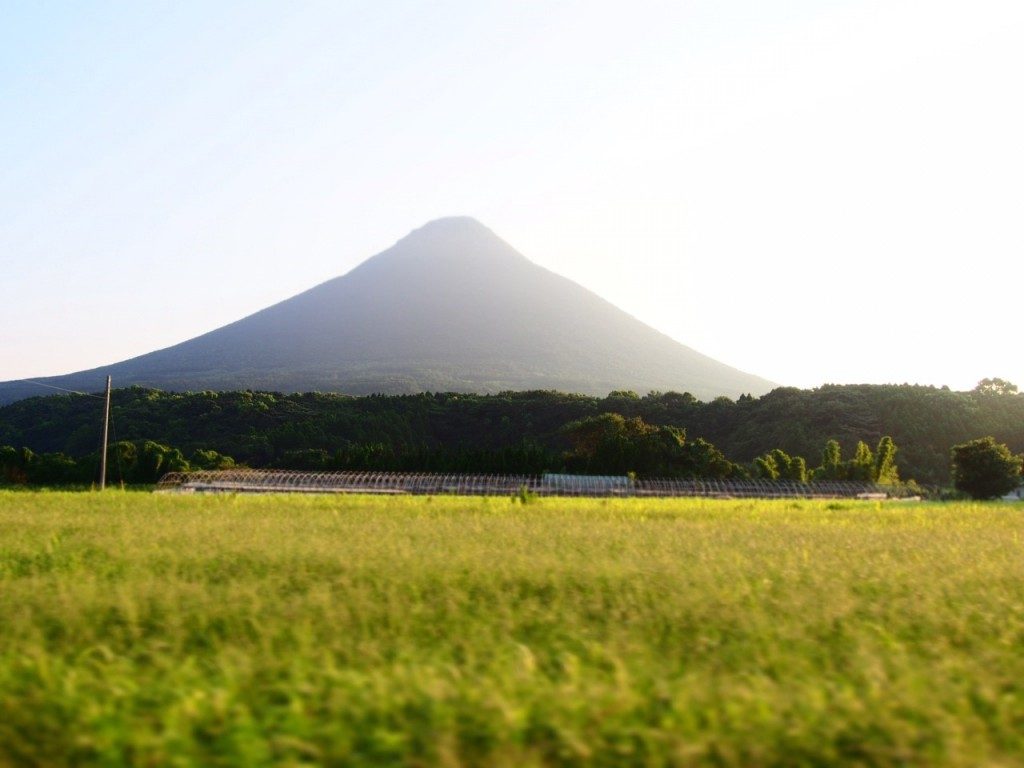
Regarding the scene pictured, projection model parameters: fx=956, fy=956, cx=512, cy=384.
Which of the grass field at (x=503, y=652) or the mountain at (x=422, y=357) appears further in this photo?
the mountain at (x=422, y=357)

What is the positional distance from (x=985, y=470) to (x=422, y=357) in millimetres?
132073

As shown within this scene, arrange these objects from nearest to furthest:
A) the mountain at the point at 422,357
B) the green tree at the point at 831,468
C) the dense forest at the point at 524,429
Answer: the green tree at the point at 831,468
the dense forest at the point at 524,429
the mountain at the point at 422,357

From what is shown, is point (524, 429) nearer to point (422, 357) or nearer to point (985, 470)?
point (985, 470)

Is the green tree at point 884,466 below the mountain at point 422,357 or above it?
below

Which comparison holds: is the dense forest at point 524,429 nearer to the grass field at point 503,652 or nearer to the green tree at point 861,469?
the green tree at point 861,469

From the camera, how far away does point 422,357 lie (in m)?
173

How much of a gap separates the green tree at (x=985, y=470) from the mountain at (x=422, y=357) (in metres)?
100

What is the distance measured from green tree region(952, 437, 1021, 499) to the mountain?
329ft

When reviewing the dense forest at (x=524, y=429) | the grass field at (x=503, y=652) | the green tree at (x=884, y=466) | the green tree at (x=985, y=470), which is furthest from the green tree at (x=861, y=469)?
the grass field at (x=503, y=652)

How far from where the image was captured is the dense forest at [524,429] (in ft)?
199

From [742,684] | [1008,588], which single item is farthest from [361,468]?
[742,684]

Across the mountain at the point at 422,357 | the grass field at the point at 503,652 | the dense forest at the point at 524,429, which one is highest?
the mountain at the point at 422,357

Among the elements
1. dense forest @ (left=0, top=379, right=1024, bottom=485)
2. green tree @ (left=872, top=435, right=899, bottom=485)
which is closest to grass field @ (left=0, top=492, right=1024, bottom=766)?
green tree @ (left=872, top=435, right=899, bottom=485)

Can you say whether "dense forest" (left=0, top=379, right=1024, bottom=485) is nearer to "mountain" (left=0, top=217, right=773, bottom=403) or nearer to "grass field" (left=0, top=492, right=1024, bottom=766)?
"grass field" (left=0, top=492, right=1024, bottom=766)
